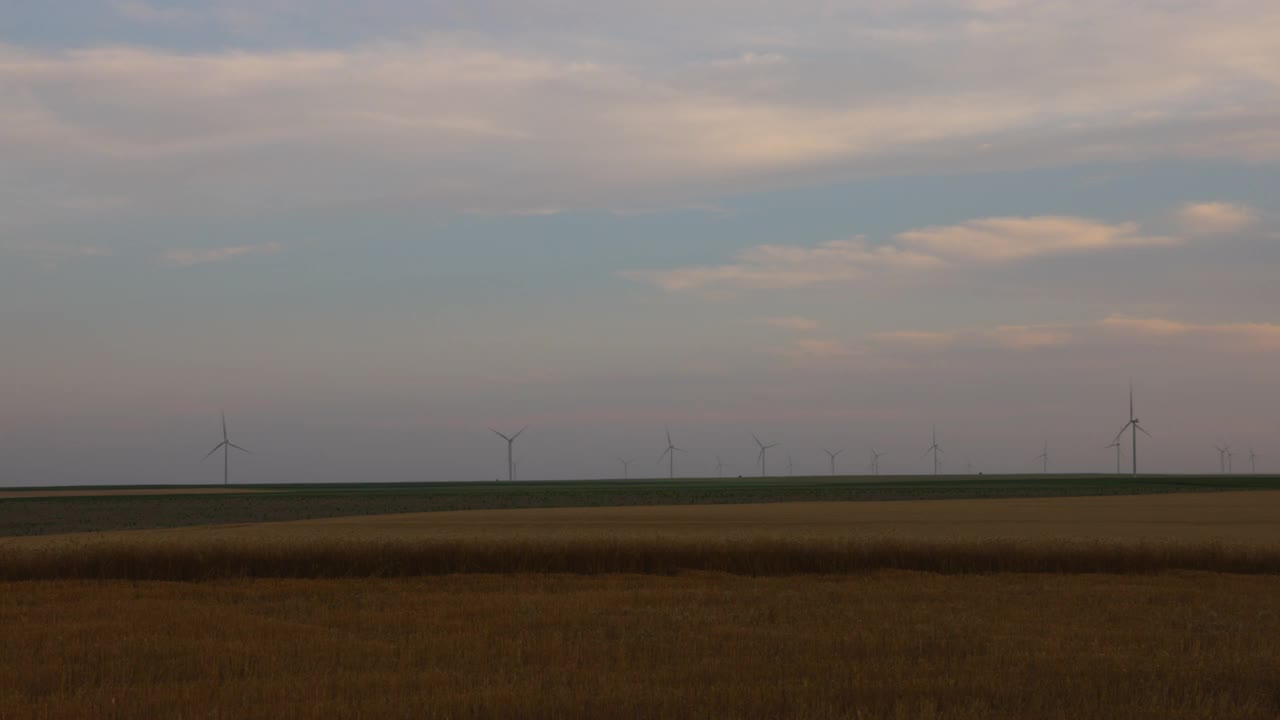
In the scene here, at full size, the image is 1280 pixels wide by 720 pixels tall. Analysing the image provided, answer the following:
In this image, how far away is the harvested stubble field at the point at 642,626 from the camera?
1652cm

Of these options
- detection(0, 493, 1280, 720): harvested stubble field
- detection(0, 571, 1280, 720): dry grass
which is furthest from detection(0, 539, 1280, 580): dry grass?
detection(0, 571, 1280, 720): dry grass

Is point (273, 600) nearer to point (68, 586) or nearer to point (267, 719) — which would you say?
point (68, 586)

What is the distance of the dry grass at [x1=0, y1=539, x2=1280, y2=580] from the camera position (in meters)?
36.5

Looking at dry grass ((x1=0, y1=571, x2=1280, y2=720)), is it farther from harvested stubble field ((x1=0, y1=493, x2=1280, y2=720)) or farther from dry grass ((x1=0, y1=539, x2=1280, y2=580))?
dry grass ((x1=0, y1=539, x2=1280, y2=580))

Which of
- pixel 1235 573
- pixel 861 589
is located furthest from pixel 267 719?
pixel 1235 573

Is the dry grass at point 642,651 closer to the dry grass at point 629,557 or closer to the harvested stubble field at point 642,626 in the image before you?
the harvested stubble field at point 642,626

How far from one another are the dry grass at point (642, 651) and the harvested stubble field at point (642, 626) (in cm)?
8

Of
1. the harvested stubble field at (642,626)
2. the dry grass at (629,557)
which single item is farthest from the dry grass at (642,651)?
the dry grass at (629,557)

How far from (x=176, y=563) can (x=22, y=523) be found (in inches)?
2038

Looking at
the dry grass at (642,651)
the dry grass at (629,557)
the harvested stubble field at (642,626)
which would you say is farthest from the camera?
the dry grass at (629,557)

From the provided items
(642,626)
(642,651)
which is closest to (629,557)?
(642,626)

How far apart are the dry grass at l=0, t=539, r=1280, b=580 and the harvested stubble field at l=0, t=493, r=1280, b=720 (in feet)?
0.28

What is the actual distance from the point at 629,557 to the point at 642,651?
17308 mm

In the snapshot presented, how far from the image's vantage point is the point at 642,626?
23.8 m
